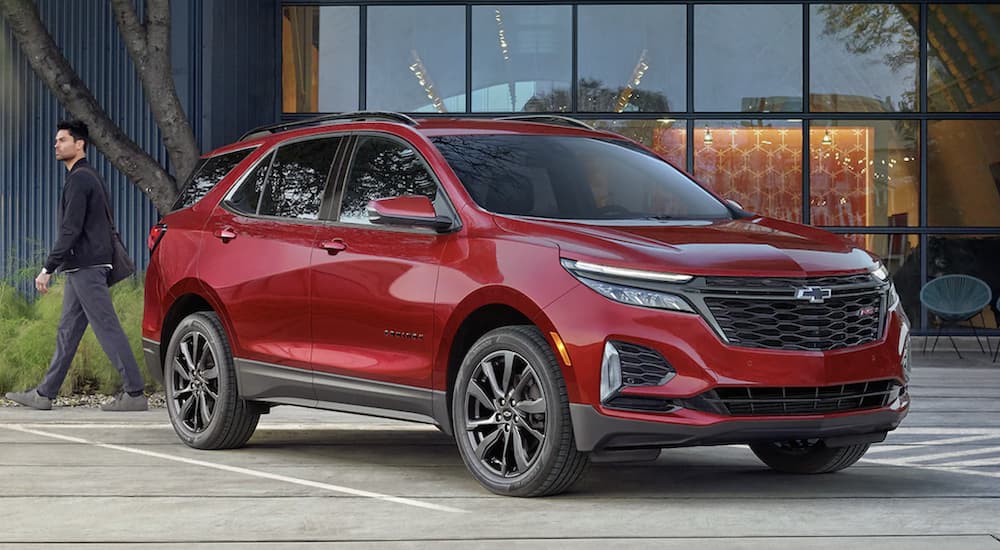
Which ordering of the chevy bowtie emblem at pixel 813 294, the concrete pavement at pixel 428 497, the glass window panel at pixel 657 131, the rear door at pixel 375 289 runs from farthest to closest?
the glass window panel at pixel 657 131 → the rear door at pixel 375 289 → the chevy bowtie emblem at pixel 813 294 → the concrete pavement at pixel 428 497

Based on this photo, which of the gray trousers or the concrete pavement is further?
the gray trousers

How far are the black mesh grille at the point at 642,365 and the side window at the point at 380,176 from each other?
5.18 feet

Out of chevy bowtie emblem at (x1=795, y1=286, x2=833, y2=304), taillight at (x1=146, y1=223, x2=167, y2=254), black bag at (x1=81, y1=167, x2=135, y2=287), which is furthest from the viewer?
black bag at (x1=81, y1=167, x2=135, y2=287)

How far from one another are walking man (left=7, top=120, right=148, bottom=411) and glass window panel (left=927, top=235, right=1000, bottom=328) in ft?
37.8

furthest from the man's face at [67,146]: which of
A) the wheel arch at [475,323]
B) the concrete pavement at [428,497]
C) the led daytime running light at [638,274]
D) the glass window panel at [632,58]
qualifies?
the glass window panel at [632,58]

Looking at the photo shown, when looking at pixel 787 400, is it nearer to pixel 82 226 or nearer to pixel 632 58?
pixel 82 226

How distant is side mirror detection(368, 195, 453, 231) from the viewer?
7.58 meters

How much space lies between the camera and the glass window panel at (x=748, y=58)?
19.9m

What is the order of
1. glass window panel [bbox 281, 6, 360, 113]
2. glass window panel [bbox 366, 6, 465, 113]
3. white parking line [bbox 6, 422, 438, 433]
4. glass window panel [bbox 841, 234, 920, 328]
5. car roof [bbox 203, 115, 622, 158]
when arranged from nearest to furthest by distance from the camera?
car roof [bbox 203, 115, 622, 158] < white parking line [bbox 6, 422, 438, 433] < glass window panel [bbox 841, 234, 920, 328] < glass window panel [bbox 366, 6, 465, 113] < glass window panel [bbox 281, 6, 360, 113]

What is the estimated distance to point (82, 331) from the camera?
11.4m

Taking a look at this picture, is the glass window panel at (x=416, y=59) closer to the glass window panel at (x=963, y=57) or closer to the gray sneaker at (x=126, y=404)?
the glass window panel at (x=963, y=57)

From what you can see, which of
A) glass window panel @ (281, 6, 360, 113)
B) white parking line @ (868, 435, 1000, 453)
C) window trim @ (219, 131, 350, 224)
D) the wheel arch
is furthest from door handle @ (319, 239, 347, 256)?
glass window panel @ (281, 6, 360, 113)

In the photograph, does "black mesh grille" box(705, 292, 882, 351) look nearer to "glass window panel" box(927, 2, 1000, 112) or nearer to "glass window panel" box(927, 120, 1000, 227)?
"glass window panel" box(927, 120, 1000, 227)

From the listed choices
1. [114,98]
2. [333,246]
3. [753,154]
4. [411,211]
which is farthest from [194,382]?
[753,154]
